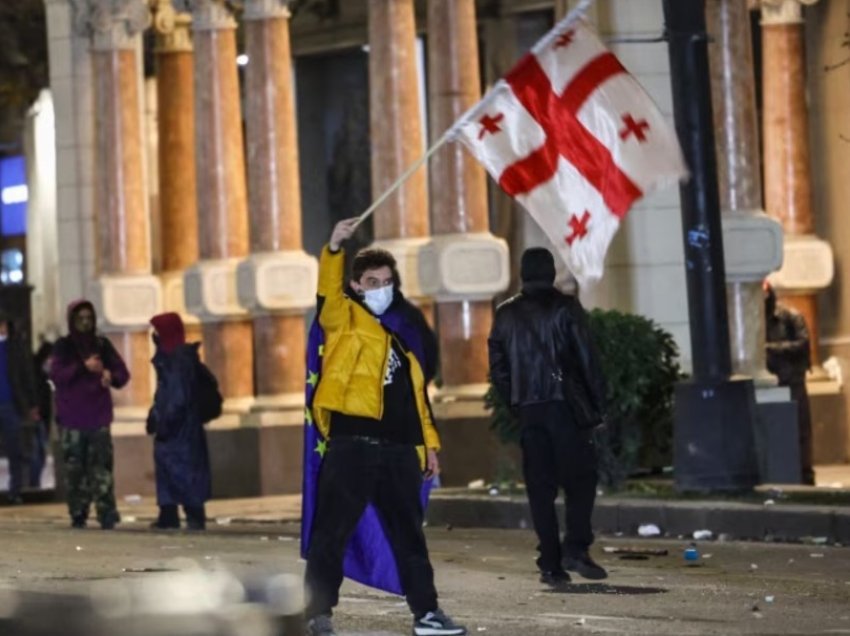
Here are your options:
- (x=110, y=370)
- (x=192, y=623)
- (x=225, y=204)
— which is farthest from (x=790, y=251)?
(x=192, y=623)

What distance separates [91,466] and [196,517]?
834 millimetres

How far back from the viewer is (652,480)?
2058cm

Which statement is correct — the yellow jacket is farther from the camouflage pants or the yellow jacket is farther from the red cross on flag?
the camouflage pants

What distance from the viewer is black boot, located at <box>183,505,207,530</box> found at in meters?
20.7

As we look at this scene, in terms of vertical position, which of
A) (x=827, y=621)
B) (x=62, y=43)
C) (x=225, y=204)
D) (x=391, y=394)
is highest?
(x=62, y=43)

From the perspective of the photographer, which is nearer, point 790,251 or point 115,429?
point 790,251

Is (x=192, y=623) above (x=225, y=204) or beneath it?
beneath

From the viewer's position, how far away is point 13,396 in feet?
87.7

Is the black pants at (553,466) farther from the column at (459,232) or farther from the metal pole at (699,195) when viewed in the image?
the column at (459,232)

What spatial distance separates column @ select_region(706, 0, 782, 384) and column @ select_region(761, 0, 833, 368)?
3043 millimetres

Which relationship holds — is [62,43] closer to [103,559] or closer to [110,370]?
[110,370]

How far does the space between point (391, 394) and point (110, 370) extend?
9.23 meters

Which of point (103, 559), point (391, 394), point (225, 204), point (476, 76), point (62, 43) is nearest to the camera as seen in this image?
point (391, 394)

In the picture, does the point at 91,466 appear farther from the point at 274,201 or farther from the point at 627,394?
the point at 274,201
